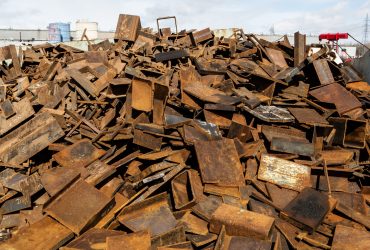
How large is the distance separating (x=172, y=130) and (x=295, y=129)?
219 cm

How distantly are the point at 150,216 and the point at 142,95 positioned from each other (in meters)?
2.20

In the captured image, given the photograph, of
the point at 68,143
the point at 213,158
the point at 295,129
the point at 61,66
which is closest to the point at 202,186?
the point at 213,158

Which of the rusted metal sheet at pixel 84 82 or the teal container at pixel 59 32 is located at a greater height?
the teal container at pixel 59 32

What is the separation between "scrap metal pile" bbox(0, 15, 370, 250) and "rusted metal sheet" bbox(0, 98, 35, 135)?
26mm

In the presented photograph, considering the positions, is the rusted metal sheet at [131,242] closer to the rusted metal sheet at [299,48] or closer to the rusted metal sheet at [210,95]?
the rusted metal sheet at [210,95]

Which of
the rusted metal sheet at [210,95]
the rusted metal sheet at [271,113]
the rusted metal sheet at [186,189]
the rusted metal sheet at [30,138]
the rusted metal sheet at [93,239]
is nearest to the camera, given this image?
the rusted metal sheet at [93,239]

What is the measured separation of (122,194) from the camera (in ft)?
16.2

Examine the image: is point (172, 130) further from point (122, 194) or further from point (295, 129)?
point (295, 129)

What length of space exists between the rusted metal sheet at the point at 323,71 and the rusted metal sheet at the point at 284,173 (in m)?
2.61

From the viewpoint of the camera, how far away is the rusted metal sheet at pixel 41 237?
3994mm

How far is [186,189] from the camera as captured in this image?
16.1 feet

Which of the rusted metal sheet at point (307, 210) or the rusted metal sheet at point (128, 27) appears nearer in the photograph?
the rusted metal sheet at point (307, 210)

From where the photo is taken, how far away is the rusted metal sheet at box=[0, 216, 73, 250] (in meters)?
3.99

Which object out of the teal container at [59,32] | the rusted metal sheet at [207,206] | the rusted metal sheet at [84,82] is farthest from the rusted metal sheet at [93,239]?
the teal container at [59,32]
